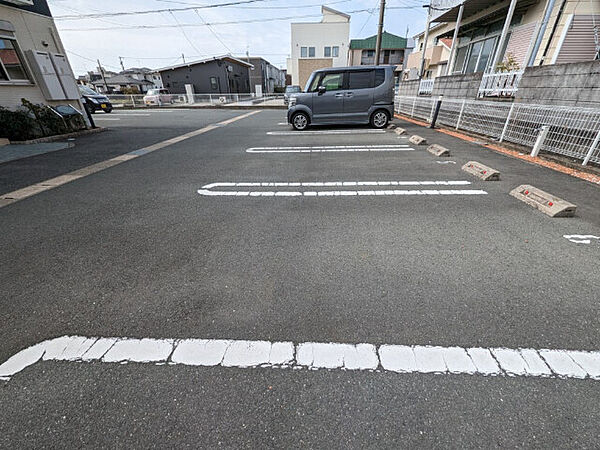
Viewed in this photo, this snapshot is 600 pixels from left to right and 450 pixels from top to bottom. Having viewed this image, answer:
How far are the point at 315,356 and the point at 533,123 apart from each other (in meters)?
6.73

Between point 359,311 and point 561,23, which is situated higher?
point 561,23

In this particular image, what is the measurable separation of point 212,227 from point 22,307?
5.01 feet

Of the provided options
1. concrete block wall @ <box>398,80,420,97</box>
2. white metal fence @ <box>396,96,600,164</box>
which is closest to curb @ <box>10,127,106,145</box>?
white metal fence @ <box>396,96,600,164</box>

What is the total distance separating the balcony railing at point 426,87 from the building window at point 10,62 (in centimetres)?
1361

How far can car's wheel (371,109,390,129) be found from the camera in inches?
352

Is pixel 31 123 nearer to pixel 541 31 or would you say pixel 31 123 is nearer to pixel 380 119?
pixel 380 119

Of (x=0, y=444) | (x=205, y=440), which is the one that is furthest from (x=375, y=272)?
(x=0, y=444)

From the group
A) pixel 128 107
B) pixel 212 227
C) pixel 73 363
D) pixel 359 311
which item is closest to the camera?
pixel 73 363

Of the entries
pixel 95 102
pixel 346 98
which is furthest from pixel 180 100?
pixel 346 98

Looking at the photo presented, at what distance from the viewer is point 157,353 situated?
58.4 inches

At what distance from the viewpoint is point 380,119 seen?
9062 millimetres

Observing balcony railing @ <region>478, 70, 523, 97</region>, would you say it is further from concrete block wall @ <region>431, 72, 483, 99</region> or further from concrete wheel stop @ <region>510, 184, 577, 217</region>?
concrete wheel stop @ <region>510, 184, 577, 217</region>

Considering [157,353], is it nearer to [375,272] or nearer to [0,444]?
[0,444]

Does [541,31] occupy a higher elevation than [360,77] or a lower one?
higher
